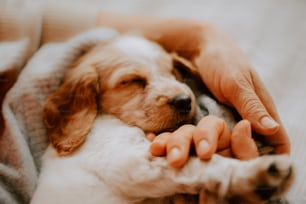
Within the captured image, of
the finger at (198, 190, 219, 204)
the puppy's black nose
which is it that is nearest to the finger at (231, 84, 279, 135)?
the puppy's black nose

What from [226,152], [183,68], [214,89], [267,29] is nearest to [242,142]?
[226,152]

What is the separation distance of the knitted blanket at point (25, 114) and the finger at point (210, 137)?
0.35 m

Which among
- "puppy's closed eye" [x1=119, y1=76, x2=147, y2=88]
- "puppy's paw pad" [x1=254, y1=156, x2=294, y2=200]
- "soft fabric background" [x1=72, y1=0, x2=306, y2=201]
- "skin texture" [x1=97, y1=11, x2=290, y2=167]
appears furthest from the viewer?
"soft fabric background" [x1=72, y1=0, x2=306, y2=201]

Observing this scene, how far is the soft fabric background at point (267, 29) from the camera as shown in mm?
1063

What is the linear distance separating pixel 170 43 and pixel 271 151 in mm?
431

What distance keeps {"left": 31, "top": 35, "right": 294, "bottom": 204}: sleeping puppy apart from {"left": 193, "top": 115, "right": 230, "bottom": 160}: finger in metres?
0.02

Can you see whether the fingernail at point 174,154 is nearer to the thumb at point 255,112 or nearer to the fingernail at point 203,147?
the fingernail at point 203,147

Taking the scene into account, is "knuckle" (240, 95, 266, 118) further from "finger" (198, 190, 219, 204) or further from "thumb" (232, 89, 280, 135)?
"finger" (198, 190, 219, 204)

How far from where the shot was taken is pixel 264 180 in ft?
1.84

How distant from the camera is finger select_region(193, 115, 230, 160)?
0.64m

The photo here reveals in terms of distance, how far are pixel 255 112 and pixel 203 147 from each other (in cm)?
20

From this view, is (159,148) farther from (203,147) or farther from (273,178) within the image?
(273,178)

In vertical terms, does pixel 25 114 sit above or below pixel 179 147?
below

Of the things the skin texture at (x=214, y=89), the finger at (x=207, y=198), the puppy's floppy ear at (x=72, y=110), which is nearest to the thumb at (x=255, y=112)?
the skin texture at (x=214, y=89)
